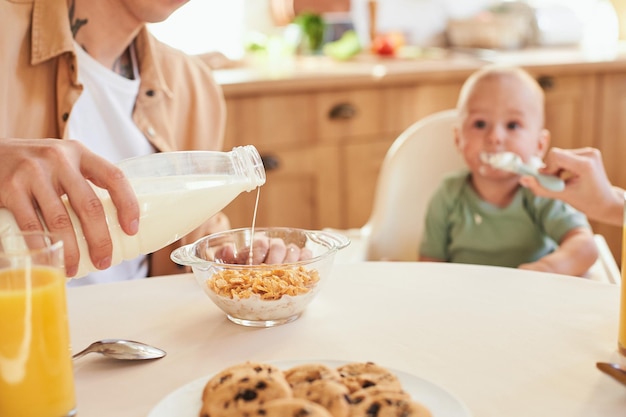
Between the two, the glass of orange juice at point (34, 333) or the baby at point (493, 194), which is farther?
the baby at point (493, 194)

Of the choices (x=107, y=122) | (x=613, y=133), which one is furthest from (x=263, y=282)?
(x=613, y=133)

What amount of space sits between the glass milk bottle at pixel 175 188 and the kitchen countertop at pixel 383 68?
164 centimetres

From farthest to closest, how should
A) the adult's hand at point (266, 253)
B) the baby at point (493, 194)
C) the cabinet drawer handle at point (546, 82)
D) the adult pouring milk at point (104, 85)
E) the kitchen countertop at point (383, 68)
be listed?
the cabinet drawer handle at point (546, 82) < the kitchen countertop at point (383, 68) < the baby at point (493, 194) < the adult pouring milk at point (104, 85) < the adult's hand at point (266, 253)

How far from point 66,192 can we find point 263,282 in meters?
0.25

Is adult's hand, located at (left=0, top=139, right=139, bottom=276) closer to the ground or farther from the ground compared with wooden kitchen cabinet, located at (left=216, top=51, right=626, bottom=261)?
farther from the ground

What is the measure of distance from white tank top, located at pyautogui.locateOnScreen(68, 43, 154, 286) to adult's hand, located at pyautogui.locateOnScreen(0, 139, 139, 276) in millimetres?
613

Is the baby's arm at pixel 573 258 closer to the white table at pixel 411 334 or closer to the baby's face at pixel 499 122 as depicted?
the baby's face at pixel 499 122

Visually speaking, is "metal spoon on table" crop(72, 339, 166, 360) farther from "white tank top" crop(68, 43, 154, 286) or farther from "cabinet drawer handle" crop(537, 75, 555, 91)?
"cabinet drawer handle" crop(537, 75, 555, 91)

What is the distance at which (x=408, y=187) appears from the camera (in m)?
1.86

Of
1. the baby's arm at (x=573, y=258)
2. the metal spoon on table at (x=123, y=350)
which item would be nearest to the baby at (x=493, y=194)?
the baby's arm at (x=573, y=258)

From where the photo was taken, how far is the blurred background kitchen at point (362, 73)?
8.82 ft

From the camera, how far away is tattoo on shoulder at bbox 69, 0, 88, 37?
1388mm

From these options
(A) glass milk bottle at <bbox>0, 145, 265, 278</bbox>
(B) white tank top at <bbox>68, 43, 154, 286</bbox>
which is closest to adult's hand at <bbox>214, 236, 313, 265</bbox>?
(A) glass milk bottle at <bbox>0, 145, 265, 278</bbox>

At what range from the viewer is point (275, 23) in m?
3.41
